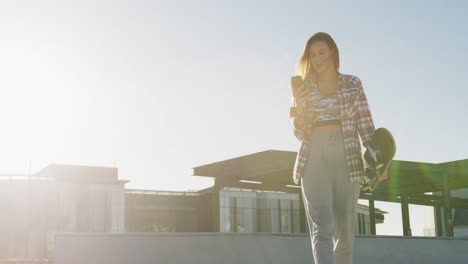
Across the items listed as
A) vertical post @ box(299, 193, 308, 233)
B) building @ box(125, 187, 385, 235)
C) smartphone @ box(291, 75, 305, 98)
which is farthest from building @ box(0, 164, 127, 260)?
smartphone @ box(291, 75, 305, 98)

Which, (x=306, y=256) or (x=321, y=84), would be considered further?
(x=306, y=256)

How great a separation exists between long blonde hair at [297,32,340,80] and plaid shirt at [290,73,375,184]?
9 cm

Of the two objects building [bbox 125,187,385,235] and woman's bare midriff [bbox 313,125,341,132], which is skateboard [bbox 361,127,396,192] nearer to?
woman's bare midriff [bbox 313,125,341,132]

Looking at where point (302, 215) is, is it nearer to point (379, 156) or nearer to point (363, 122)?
point (363, 122)

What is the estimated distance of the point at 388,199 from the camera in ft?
94.6

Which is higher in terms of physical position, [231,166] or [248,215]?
[231,166]

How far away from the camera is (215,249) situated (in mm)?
7496

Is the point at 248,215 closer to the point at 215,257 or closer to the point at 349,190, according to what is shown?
the point at 215,257

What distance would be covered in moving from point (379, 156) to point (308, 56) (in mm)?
833

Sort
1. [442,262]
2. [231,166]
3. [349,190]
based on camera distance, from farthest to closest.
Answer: [231,166], [442,262], [349,190]

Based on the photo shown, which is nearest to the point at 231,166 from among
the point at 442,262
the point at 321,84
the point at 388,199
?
the point at 388,199

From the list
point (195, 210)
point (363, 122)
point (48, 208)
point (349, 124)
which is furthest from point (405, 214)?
point (48, 208)

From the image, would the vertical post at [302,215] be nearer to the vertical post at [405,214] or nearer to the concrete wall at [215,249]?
the vertical post at [405,214]

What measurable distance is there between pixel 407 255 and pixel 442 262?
1148 millimetres
